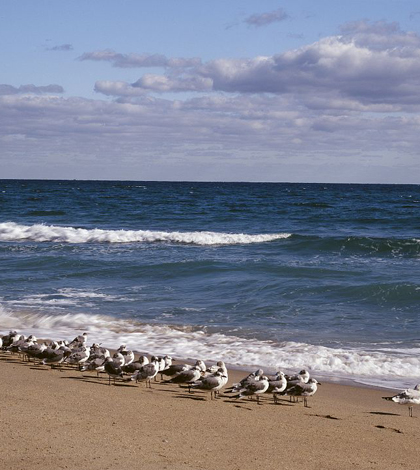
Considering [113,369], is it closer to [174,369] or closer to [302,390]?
[174,369]

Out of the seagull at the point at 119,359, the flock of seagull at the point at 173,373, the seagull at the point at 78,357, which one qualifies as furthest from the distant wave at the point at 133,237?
the seagull at the point at 119,359

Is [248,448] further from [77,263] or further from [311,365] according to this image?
[77,263]

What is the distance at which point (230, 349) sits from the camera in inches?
516

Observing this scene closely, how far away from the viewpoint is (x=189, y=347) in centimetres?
1337

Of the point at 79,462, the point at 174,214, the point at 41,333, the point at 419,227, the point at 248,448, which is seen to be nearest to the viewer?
the point at 79,462

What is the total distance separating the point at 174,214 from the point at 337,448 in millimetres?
42202

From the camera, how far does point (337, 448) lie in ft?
25.0

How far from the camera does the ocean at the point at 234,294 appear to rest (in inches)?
511

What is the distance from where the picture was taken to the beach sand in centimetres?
679

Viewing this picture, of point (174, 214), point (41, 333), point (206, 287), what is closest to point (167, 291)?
point (206, 287)

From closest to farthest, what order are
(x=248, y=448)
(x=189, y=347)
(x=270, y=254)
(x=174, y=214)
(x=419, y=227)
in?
A: (x=248, y=448)
(x=189, y=347)
(x=270, y=254)
(x=419, y=227)
(x=174, y=214)

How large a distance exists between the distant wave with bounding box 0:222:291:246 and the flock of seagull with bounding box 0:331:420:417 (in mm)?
20793

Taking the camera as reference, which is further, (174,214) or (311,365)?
(174,214)

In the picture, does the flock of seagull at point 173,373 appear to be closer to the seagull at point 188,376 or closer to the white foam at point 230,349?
the seagull at point 188,376
